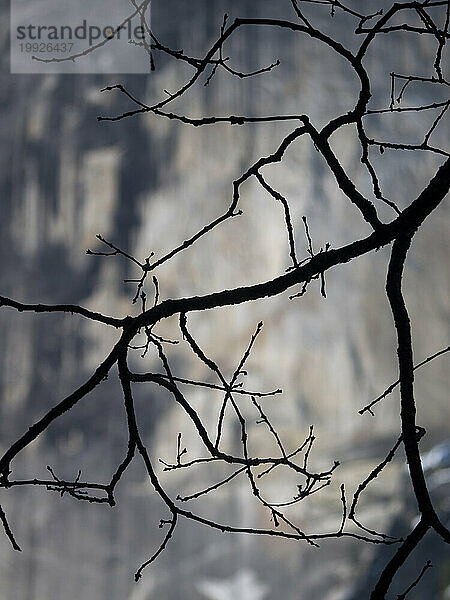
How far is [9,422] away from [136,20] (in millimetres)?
1322

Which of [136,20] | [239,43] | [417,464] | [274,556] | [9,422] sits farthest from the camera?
[136,20]

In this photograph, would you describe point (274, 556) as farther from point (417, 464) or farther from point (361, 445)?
point (417, 464)

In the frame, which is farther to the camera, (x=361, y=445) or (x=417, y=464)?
(x=361, y=445)

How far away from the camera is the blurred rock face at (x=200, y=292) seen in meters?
2.15

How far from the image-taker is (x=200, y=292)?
2.31 m

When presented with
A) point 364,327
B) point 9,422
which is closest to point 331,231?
point 364,327

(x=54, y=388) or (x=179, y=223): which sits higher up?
(x=179, y=223)

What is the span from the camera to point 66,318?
2.36 metres

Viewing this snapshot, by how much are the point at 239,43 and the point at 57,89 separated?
1.89 feet

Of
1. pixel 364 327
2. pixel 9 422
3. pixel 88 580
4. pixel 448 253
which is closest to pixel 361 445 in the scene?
pixel 364 327

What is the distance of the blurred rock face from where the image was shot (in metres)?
2.15

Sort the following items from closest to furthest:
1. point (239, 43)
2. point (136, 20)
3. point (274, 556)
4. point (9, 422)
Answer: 1. point (274, 556)
2. point (9, 422)
3. point (239, 43)
4. point (136, 20)

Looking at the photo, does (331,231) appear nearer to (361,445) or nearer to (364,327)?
(364,327)

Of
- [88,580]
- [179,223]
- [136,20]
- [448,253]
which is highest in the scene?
[136,20]
